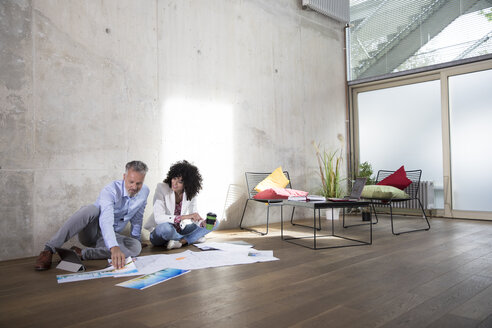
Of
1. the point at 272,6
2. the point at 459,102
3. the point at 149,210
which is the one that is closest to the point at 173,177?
the point at 149,210

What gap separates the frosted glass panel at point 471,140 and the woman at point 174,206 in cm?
385

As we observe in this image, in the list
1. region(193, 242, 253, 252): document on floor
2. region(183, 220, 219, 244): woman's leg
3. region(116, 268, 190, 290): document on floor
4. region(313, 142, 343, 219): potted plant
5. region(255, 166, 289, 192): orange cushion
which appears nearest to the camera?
Result: region(116, 268, 190, 290): document on floor

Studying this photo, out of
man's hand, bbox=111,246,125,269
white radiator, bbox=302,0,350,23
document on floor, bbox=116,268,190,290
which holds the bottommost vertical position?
document on floor, bbox=116,268,190,290

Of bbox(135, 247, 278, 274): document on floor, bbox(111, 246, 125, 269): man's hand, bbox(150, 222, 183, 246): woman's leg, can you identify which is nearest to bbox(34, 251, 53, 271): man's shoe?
bbox(135, 247, 278, 274): document on floor

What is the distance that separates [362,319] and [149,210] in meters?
2.80

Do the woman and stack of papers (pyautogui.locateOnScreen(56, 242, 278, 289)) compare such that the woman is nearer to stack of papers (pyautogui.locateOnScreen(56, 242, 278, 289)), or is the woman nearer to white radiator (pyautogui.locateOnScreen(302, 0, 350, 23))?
stack of papers (pyautogui.locateOnScreen(56, 242, 278, 289))

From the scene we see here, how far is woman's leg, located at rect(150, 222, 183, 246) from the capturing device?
11.1ft

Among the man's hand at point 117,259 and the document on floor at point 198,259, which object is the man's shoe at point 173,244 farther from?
the man's hand at point 117,259

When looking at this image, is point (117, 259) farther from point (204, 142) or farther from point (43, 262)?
point (204, 142)

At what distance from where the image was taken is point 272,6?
5531 millimetres

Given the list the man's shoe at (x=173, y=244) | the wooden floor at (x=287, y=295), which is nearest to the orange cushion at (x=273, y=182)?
the man's shoe at (x=173, y=244)

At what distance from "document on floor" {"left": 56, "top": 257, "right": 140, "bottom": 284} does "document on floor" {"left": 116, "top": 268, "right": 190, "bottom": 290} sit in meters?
0.13

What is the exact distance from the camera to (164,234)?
339cm

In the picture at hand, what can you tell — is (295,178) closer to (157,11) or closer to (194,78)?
(194,78)
